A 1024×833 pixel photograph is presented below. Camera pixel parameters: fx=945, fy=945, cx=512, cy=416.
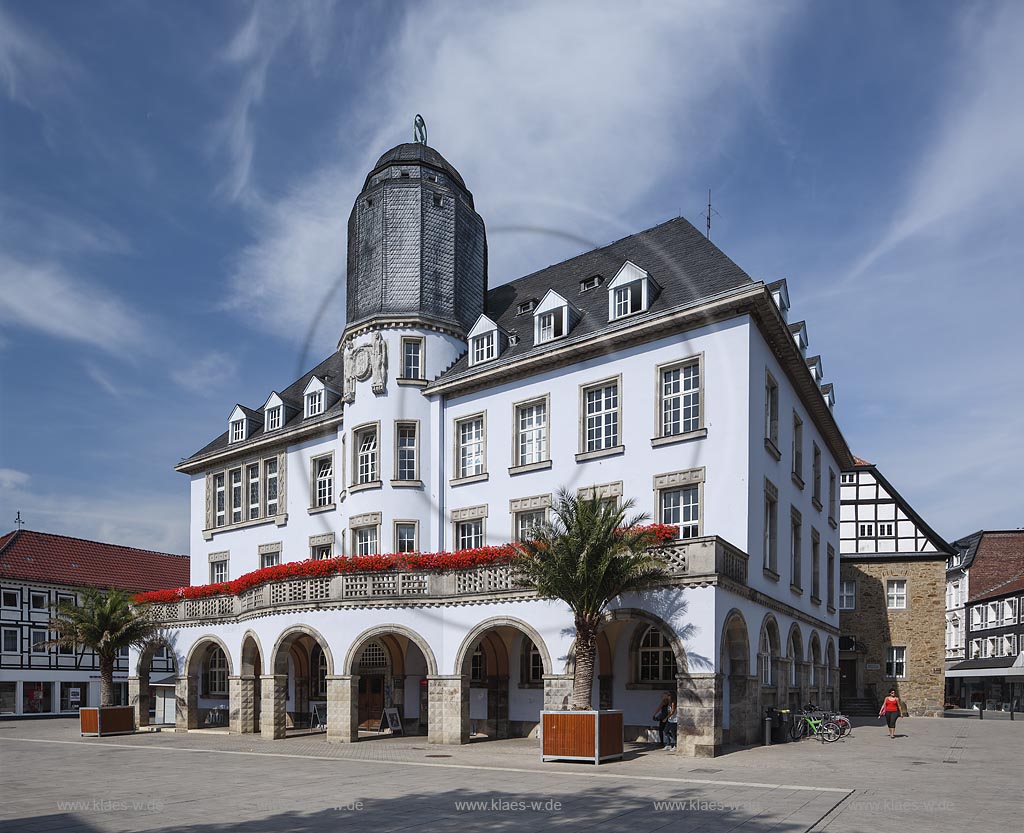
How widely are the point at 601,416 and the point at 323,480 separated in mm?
13834

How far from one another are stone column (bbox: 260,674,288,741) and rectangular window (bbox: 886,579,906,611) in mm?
31889

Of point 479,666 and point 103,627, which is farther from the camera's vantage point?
point 103,627

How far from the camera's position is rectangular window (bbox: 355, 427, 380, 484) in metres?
33.5

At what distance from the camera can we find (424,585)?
27.9 meters

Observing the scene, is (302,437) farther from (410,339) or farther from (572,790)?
(572,790)

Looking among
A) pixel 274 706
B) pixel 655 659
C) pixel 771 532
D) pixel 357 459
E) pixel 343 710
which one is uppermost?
pixel 357 459

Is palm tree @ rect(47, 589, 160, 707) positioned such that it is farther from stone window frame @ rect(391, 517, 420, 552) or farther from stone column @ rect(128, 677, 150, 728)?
stone window frame @ rect(391, 517, 420, 552)

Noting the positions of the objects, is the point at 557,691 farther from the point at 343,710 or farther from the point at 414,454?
the point at 414,454

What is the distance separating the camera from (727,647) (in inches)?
1006

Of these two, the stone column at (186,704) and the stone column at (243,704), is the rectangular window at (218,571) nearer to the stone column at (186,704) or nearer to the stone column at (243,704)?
the stone column at (186,704)

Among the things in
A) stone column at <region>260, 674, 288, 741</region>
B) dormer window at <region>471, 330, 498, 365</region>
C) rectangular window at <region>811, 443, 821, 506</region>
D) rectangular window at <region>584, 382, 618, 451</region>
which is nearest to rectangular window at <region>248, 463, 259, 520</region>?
stone column at <region>260, 674, 288, 741</region>

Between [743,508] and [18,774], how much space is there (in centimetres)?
1867

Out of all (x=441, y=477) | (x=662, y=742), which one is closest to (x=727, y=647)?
(x=662, y=742)

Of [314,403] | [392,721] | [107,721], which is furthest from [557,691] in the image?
[314,403]
